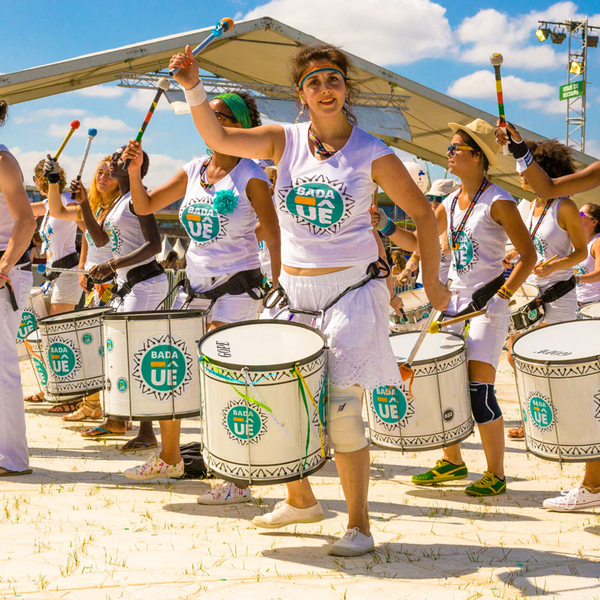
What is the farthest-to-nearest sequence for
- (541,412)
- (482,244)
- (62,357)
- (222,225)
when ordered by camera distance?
(62,357)
(482,244)
(222,225)
(541,412)

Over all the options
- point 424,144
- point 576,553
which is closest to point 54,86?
point 424,144

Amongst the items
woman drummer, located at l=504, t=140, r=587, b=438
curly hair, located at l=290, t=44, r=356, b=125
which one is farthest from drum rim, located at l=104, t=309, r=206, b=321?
woman drummer, located at l=504, t=140, r=587, b=438

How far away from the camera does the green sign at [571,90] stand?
2434 cm

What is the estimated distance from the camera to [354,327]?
325 centimetres

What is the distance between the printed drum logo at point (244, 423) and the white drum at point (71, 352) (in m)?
2.91

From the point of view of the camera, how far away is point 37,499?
13.7 feet

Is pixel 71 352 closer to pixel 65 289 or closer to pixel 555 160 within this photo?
pixel 65 289

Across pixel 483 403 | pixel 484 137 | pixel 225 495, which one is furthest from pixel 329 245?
pixel 484 137

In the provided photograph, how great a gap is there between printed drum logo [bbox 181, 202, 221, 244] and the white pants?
1.36 meters

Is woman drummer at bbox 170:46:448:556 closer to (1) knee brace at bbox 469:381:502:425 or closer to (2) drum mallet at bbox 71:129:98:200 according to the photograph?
(1) knee brace at bbox 469:381:502:425

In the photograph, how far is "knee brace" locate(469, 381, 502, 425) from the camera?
4.56 meters

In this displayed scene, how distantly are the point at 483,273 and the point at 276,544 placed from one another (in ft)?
6.96

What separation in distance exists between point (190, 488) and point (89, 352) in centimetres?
165

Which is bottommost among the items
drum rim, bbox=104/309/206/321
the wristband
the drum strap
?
drum rim, bbox=104/309/206/321
